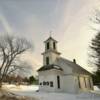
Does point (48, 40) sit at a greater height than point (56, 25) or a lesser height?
greater

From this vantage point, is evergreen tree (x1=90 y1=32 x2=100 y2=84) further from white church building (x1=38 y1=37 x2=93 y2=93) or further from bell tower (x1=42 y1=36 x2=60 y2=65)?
bell tower (x1=42 y1=36 x2=60 y2=65)

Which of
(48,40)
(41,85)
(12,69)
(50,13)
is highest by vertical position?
(48,40)

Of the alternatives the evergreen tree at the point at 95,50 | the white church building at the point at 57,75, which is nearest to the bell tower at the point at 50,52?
the white church building at the point at 57,75

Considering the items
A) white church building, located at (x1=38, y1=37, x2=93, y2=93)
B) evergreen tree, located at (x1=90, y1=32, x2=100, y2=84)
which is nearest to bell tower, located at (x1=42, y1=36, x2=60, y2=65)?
white church building, located at (x1=38, y1=37, x2=93, y2=93)

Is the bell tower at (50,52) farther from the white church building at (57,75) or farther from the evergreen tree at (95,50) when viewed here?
the evergreen tree at (95,50)

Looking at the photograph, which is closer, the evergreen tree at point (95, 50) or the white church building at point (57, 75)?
the evergreen tree at point (95, 50)

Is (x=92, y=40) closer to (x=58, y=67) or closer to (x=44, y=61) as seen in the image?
(x=58, y=67)

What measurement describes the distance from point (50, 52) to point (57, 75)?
15.8 ft

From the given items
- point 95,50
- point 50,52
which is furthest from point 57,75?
point 95,50

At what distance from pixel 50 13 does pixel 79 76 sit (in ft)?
54.7

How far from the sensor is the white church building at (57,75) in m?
26.2

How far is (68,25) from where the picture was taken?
51.9 feet

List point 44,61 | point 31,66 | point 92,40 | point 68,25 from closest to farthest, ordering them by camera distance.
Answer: point 68,25, point 92,40, point 44,61, point 31,66

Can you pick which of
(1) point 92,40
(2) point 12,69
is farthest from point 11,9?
(2) point 12,69
